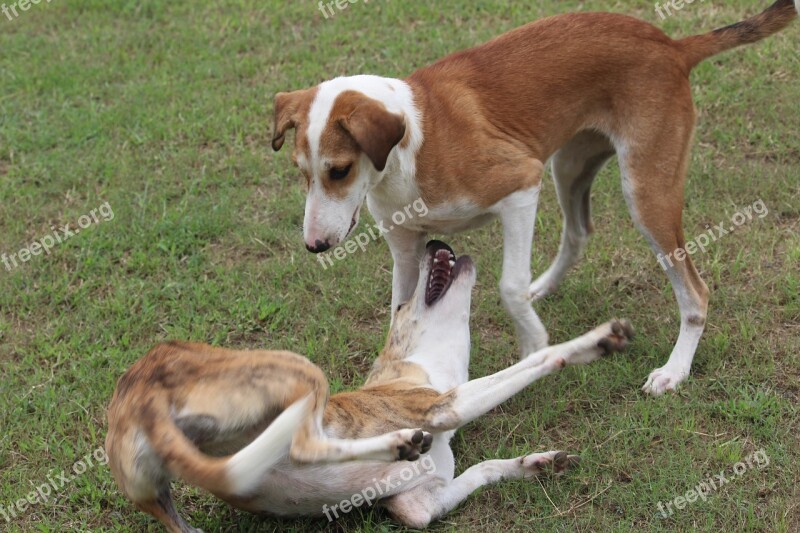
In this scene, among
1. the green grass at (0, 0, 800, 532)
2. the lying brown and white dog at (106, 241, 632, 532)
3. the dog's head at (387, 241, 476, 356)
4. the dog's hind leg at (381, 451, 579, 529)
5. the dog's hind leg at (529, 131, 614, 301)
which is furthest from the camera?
the dog's hind leg at (529, 131, 614, 301)

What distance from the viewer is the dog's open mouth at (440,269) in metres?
4.92

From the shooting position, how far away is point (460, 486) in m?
4.38

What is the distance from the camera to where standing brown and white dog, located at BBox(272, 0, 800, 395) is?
476cm

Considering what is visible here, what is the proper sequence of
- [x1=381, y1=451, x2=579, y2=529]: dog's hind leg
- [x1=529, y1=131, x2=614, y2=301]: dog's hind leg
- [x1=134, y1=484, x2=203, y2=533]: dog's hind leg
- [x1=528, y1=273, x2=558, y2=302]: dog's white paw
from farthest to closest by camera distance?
1. [x1=528, y1=273, x2=558, y2=302]: dog's white paw
2. [x1=529, y1=131, x2=614, y2=301]: dog's hind leg
3. [x1=381, y1=451, x2=579, y2=529]: dog's hind leg
4. [x1=134, y1=484, x2=203, y2=533]: dog's hind leg

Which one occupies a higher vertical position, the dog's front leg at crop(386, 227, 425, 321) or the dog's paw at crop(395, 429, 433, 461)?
the dog's paw at crop(395, 429, 433, 461)

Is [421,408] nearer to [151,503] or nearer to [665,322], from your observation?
[151,503]

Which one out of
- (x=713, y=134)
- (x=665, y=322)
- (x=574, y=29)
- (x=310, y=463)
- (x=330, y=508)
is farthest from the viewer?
(x=713, y=134)

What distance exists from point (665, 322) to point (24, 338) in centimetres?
360

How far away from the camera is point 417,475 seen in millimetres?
4320

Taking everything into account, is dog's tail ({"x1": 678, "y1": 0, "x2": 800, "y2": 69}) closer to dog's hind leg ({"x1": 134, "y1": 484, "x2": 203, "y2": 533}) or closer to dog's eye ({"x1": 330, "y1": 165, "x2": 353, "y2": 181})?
dog's eye ({"x1": 330, "y1": 165, "x2": 353, "y2": 181})

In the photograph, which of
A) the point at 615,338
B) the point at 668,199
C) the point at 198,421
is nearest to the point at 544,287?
the point at 668,199

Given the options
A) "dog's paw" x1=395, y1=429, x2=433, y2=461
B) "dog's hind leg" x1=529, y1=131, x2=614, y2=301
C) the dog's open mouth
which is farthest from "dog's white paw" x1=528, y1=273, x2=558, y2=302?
"dog's paw" x1=395, y1=429, x2=433, y2=461

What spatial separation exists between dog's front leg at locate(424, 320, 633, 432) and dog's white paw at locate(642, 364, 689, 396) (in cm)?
41

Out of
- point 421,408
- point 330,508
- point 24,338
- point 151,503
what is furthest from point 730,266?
point 24,338
